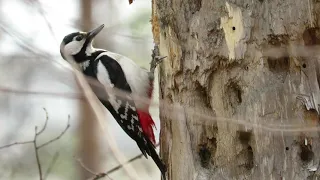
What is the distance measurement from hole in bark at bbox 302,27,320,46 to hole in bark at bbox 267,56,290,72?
7cm

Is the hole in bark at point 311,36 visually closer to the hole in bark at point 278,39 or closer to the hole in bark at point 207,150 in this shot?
the hole in bark at point 278,39

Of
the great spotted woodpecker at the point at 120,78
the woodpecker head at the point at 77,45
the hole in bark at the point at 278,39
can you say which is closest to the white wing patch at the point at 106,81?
the great spotted woodpecker at the point at 120,78

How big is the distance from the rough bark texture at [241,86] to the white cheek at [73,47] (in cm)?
73

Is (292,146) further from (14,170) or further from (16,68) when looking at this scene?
(14,170)

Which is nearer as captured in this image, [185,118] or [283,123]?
[283,123]

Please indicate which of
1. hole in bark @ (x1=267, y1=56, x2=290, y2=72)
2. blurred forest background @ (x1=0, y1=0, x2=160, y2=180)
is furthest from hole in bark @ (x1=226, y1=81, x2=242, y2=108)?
blurred forest background @ (x1=0, y1=0, x2=160, y2=180)

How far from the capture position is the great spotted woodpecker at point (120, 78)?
2.34 meters

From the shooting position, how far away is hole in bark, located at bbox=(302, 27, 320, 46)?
1.71 m

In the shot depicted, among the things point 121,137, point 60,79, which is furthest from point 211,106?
point 121,137

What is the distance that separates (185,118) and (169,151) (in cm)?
16

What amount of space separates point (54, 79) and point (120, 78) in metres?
0.69

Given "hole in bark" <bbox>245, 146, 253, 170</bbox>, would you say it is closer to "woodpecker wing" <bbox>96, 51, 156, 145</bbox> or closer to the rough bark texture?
the rough bark texture

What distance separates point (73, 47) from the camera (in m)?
2.63

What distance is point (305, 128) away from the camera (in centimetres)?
170
